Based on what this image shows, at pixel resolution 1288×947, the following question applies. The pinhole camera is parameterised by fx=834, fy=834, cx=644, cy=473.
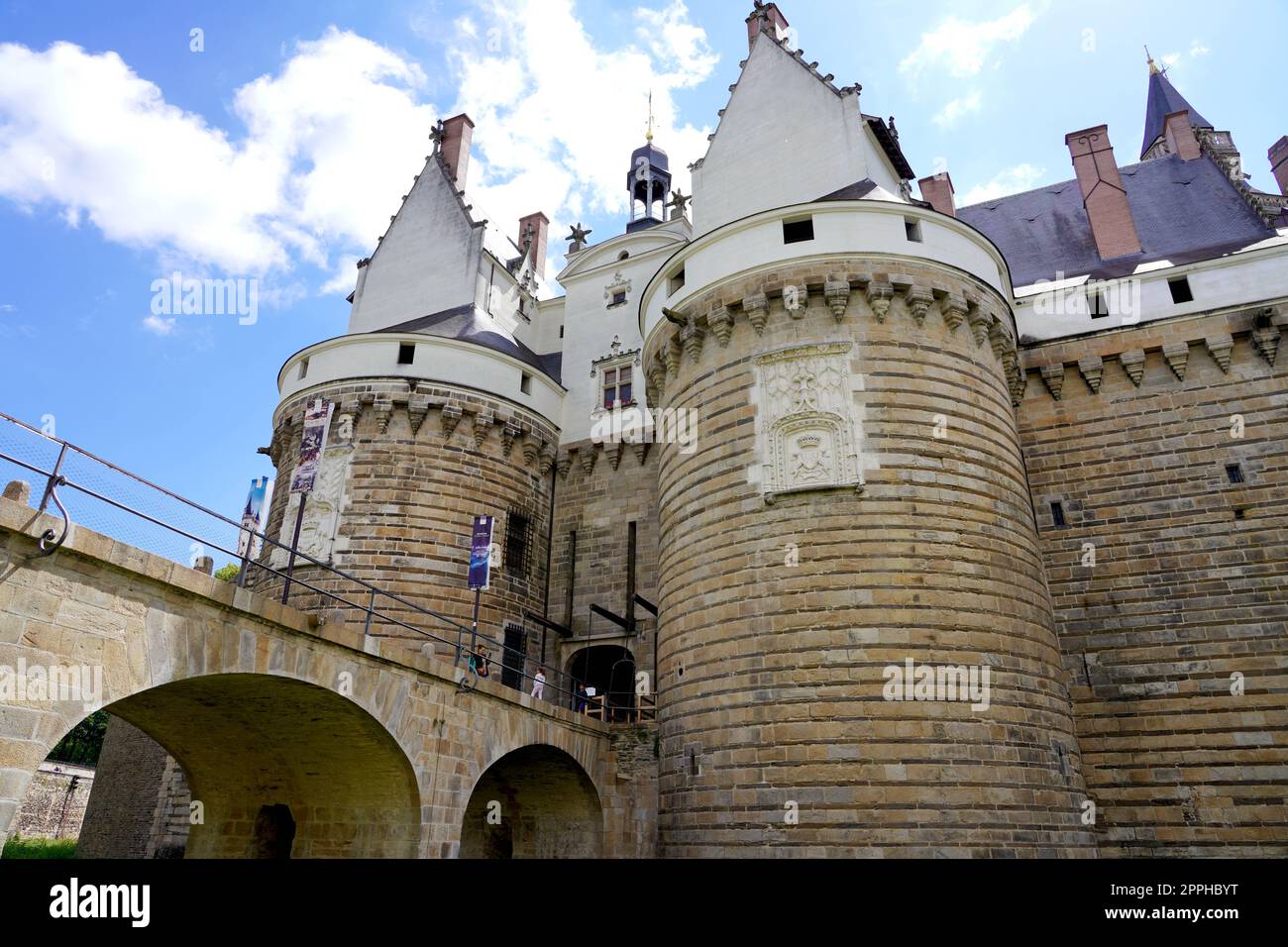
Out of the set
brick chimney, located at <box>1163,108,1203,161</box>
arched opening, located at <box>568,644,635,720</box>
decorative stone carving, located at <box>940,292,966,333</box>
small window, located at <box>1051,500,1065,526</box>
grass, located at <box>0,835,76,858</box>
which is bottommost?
grass, located at <box>0,835,76,858</box>

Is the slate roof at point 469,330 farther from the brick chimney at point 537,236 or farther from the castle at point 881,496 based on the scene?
the brick chimney at point 537,236

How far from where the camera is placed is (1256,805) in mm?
14836

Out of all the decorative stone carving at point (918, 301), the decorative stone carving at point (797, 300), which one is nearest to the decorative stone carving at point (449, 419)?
the decorative stone carving at point (797, 300)

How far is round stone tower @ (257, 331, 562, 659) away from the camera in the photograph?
19703 millimetres

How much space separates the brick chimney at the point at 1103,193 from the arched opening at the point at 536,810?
18.3 m

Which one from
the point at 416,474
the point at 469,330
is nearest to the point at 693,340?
the point at 416,474

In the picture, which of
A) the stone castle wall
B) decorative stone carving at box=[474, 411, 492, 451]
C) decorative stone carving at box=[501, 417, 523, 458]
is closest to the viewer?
the stone castle wall

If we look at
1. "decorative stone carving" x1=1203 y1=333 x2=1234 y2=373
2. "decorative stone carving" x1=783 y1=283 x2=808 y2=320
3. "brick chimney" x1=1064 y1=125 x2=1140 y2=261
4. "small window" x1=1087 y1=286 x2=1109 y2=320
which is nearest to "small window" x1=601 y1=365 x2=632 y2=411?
"decorative stone carving" x1=783 y1=283 x2=808 y2=320

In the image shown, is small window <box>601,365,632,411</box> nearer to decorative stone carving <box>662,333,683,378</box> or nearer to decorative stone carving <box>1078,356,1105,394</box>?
decorative stone carving <box>662,333,683,378</box>

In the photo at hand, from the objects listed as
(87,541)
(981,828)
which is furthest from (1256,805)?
(87,541)

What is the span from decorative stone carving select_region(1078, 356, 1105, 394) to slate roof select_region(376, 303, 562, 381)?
14.1 m

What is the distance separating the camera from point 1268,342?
17.7 meters

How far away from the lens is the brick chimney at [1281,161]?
86.5 ft
